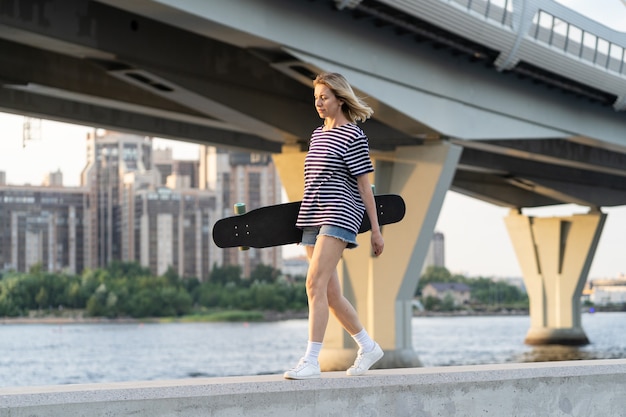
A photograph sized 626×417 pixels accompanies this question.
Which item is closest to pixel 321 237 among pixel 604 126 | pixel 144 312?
pixel 604 126

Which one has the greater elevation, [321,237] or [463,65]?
[463,65]

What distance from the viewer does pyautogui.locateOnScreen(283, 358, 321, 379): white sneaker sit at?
735 centimetres

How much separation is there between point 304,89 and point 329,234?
21.6 metres

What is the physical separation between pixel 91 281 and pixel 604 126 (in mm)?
117180

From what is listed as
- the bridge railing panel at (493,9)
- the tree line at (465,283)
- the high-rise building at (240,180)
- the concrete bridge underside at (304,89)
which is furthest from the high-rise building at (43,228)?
the bridge railing panel at (493,9)

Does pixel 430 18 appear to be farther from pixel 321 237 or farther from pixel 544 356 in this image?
pixel 544 356

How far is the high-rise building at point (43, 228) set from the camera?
169250mm

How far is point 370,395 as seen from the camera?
24.0ft

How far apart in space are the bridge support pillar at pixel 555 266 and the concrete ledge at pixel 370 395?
5229 centimetres

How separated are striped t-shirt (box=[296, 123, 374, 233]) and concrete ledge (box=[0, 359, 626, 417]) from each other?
98 cm

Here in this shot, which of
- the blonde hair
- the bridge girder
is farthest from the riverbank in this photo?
the blonde hair

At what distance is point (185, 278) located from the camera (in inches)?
6275

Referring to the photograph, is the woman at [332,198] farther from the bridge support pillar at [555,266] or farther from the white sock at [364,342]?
the bridge support pillar at [555,266]

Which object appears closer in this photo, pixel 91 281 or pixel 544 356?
pixel 544 356
